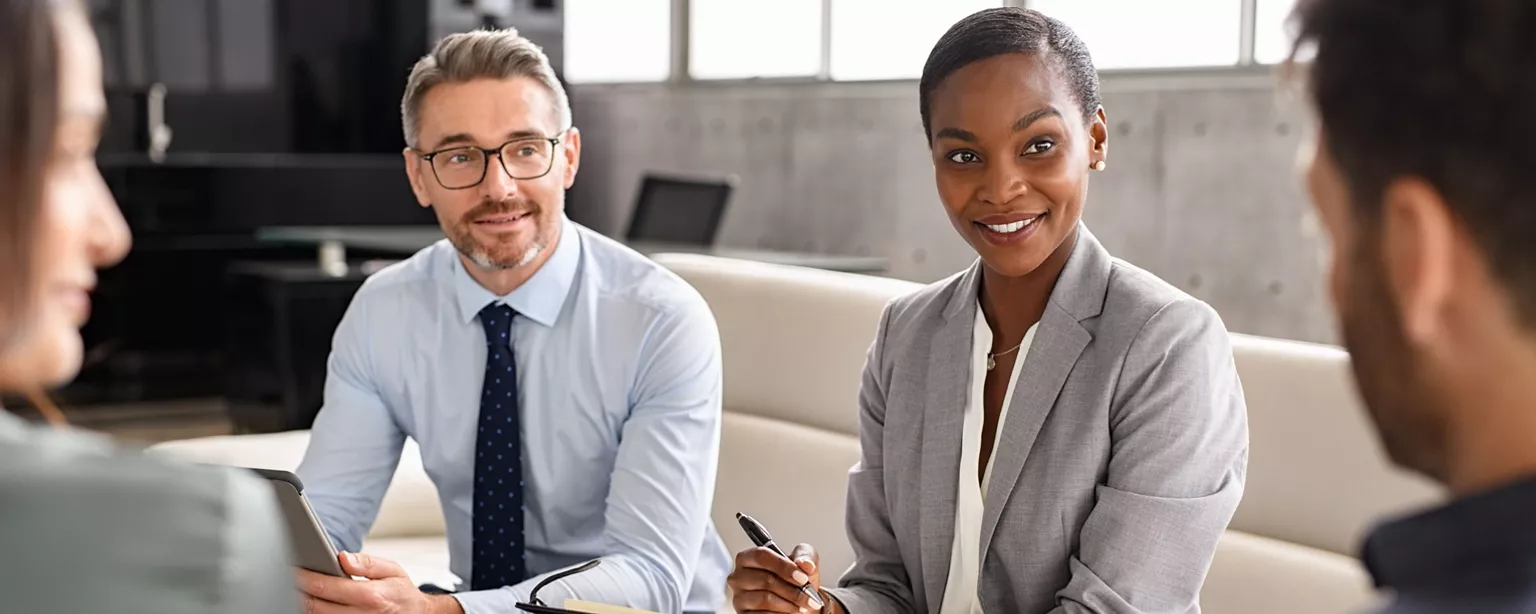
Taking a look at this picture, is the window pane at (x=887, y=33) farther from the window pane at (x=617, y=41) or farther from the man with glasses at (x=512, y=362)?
the man with glasses at (x=512, y=362)

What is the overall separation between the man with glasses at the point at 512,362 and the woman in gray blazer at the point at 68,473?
4.44 ft

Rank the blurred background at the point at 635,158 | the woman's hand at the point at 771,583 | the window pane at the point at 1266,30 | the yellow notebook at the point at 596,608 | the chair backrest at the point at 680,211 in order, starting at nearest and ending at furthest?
the yellow notebook at the point at 596,608 < the woman's hand at the point at 771,583 < the window pane at the point at 1266,30 < the blurred background at the point at 635,158 < the chair backrest at the point at 680,211

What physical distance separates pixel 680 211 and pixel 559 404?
152 inches

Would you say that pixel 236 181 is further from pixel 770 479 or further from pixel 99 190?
pixel 99 190

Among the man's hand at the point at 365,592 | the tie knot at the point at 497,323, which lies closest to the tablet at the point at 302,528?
the man's hand at the point at 365,592

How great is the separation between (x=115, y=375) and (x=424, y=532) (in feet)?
18.4

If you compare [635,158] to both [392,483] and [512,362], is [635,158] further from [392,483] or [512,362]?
[512,362]

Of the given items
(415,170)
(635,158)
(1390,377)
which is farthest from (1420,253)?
(635,158)

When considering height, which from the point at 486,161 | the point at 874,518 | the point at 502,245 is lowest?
the point at 874,518

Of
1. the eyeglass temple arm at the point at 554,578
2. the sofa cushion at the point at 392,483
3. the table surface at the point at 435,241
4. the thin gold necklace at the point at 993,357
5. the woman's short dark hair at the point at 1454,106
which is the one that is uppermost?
the woman's short dark hair at the point at 1454,106

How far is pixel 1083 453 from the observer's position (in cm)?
159

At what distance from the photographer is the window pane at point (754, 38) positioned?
7203 mm

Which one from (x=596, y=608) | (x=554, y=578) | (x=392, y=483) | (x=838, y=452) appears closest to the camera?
(x=596, y=608)

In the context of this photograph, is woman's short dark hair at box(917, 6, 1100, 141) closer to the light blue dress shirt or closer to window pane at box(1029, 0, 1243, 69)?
the light blue dress shirt
